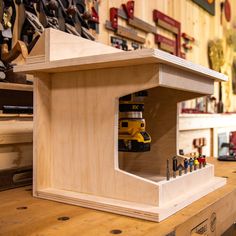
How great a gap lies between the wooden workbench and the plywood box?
2cm

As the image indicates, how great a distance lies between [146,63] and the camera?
666 mm

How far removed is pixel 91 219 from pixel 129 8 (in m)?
1.23

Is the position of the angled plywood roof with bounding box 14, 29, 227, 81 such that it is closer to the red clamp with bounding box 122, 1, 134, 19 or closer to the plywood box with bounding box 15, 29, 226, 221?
the plywood box with bounding box 15, 29, 226, 221

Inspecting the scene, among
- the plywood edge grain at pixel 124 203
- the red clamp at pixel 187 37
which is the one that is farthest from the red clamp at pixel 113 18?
the plywood edge grain at pixel 124 203

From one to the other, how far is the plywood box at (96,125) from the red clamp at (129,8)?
2.61ft

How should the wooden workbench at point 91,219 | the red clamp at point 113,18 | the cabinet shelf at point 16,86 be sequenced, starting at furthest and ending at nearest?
the red clamp at point 113,18, the cabinet shelf at point 16,86, the wooden workbench at point 91,219

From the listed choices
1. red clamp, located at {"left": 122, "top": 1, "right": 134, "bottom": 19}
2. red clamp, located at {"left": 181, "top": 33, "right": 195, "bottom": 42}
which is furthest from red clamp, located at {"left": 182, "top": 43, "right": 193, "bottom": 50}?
red clamp, located at {"left": 122, "top": 1, "right": 134, "bottom": 19}

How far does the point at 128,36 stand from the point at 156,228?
1.20 metres

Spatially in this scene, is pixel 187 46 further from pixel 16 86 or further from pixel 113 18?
pixel 16 86

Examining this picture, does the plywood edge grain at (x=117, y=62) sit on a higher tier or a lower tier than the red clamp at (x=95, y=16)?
lower

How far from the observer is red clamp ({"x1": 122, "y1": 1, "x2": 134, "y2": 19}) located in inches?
64.0

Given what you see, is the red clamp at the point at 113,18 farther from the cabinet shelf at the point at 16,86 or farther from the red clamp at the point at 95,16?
the cabinet shelf at the point at 16,86

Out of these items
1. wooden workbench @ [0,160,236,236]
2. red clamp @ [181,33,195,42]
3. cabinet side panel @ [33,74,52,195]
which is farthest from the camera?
red clamp @ [181,33,195,42]

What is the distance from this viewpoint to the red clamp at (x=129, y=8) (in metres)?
1.62
